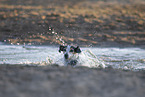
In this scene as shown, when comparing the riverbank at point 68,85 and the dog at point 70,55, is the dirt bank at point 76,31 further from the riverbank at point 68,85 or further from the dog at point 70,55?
the riverbank at point 68,85

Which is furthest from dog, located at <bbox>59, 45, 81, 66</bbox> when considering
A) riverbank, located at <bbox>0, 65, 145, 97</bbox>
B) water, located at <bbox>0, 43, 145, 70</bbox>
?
riverbank, located at <bbox>0, 65, 145, 97</bbox>

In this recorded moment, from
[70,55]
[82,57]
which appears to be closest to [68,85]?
[70,55]

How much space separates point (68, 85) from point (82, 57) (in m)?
4.53

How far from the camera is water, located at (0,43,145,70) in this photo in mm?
10367

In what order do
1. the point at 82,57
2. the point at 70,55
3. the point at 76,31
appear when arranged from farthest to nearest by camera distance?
the point at 76,31 < the point at 82,57 < the point at 70,55

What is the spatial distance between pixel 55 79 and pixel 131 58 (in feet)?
24.3

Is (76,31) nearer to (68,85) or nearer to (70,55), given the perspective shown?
(70,55)

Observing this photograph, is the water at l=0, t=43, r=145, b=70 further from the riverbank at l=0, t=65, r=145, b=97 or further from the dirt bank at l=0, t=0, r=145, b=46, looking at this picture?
the riverbank at l=0, t=65, r=145, b=97

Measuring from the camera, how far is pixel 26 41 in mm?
16562

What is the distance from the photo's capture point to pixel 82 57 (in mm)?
9961

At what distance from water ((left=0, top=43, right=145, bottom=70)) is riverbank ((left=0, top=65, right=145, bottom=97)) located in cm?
305

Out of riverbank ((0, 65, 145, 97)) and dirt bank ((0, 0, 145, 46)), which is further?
dirt bank ((0, 0, 145, 46))

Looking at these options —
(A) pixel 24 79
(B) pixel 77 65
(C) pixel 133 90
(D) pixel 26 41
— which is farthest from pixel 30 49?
(C) pixel 133 90

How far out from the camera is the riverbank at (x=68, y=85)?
500 cm
